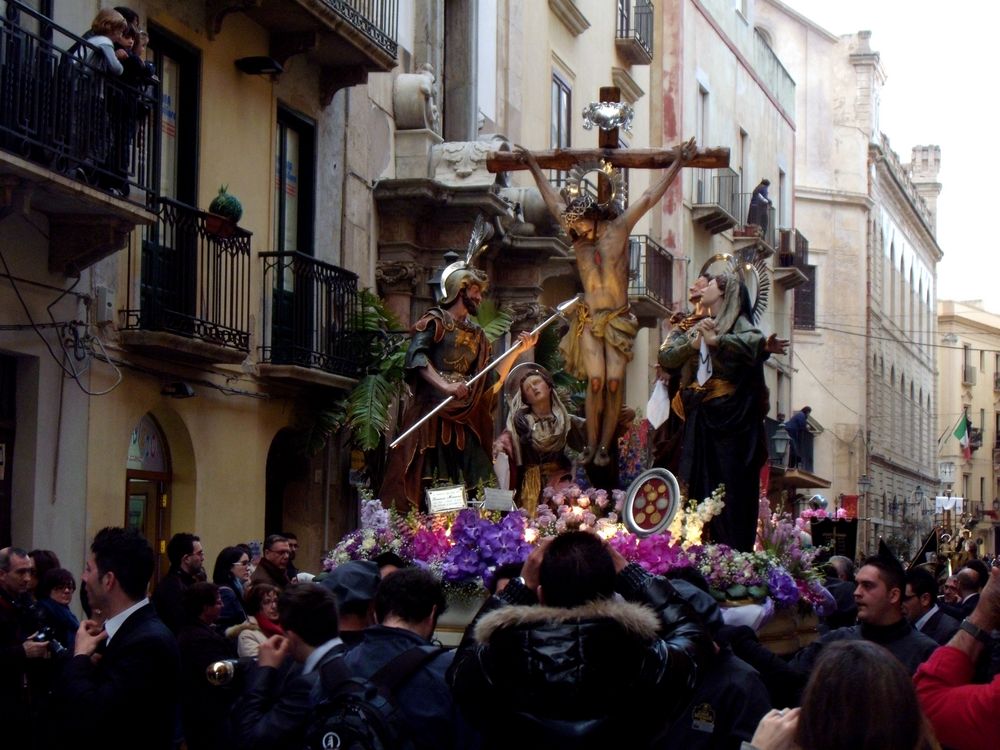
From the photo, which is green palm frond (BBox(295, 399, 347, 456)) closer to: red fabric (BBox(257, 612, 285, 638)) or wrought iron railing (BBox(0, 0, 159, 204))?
wrought iron railing (BBox(0, 0, 159, 204))

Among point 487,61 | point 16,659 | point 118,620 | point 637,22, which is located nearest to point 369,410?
point 487,61

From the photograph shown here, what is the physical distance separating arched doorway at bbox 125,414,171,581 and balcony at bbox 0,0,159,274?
2196 mm

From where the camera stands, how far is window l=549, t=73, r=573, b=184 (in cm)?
2492

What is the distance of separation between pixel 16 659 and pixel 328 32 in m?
10.5

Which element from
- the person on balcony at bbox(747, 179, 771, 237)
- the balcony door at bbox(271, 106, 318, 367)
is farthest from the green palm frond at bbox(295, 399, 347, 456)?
the person on balcony at bbox(747, 179, 771, 237)

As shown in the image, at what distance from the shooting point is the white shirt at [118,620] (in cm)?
591

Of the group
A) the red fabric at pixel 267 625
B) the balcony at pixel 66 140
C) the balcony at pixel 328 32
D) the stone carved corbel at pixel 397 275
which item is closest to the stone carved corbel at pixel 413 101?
the balcony at pixel 328 32

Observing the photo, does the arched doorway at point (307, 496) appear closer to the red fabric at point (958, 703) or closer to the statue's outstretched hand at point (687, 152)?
the statue's outstretched hand at point (687, 152)

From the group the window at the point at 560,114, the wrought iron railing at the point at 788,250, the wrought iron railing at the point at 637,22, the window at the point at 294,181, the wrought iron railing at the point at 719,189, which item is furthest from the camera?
the wrought iron railing at the point at 788,250

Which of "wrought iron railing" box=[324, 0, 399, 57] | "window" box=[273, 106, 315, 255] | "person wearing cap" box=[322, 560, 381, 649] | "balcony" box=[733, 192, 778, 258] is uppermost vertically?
"balcony" box=[733, 192, 778, 258]

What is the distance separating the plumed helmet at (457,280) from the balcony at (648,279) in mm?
13103

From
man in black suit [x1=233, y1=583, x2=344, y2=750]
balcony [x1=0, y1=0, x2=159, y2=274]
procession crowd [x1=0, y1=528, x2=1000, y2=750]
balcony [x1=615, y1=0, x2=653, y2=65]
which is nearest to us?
procession crowd [x1=0, y1=528, x2=1000, y2=750]

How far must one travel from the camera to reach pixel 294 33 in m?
16.8

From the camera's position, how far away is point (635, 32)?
28.1 metres
